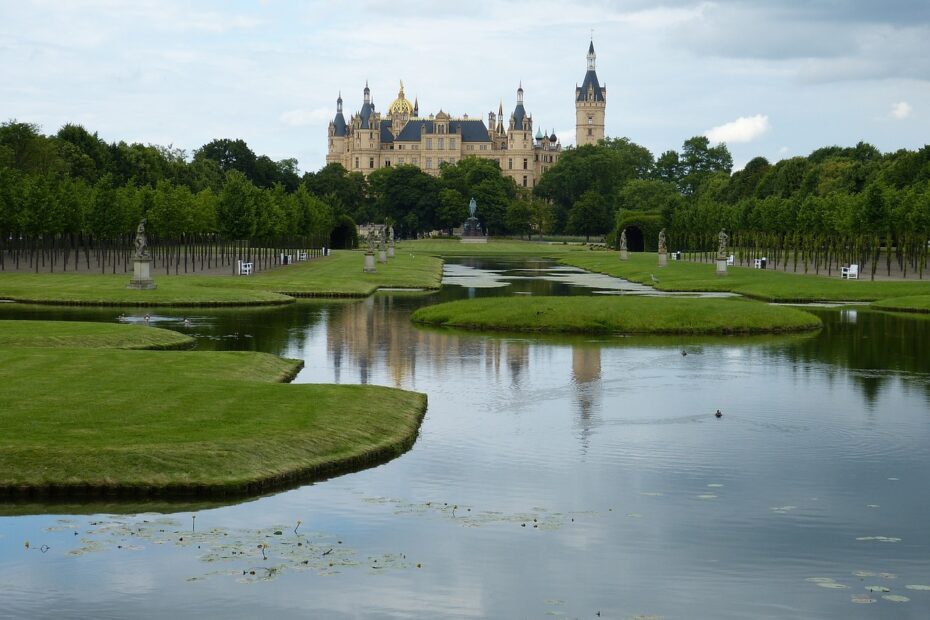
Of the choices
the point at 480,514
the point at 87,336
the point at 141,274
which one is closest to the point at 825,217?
the point at 141,274

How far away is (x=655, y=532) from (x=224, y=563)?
7246 millimetres

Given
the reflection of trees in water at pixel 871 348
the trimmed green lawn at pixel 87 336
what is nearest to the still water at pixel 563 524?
the reflection of trees in water at pixel 871 348

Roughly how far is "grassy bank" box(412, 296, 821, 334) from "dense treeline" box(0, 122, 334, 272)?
4599 cm

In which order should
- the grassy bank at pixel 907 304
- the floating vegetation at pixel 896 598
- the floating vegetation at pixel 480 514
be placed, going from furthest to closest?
the grassy bank at pixel 907 304 < the floating vegetation at pixel 480 514 < the floating vegetation at pixel 896 598

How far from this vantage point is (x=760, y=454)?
87.8 feet

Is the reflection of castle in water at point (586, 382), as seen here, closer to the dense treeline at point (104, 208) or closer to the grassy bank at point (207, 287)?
the grassy bank at point (207, 287)

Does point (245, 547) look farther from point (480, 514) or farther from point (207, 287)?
point (207, 287)

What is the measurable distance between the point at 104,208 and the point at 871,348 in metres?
67.9

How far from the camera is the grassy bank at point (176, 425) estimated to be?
73.3 feet

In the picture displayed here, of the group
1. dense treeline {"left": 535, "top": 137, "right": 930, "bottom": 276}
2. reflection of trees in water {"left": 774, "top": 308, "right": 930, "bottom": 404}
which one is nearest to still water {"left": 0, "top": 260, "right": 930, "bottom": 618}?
reflection of trees in water {"left": 774, "top": 308, "right": 930, "bottom": 404}

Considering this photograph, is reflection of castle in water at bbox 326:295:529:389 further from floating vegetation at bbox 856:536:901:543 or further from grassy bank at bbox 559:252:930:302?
grassy bank at bbox 559:252:930:302

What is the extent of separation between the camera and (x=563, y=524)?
20812 mm

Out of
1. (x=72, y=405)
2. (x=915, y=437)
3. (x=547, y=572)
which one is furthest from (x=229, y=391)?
(x=915, y=437)

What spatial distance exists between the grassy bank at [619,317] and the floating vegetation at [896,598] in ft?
117
